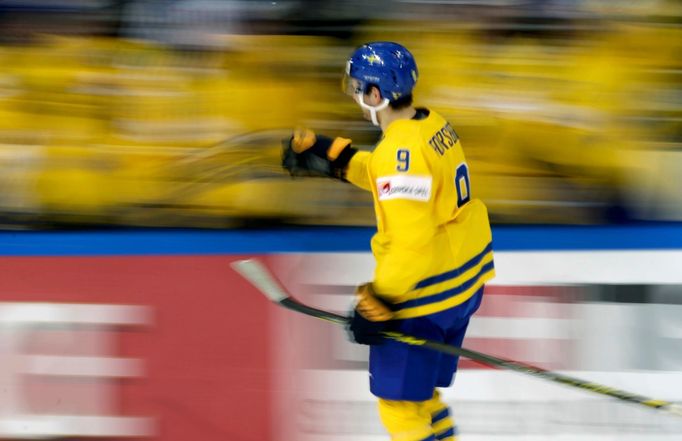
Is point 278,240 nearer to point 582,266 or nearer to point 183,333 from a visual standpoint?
point 183,333

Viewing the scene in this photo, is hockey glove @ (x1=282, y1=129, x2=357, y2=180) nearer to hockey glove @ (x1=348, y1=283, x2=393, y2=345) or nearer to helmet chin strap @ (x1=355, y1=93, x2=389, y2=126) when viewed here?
helmet chin strap @ (x1=355, y1=93, x2=389, y2=126)

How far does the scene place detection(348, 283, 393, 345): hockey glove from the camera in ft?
10.0

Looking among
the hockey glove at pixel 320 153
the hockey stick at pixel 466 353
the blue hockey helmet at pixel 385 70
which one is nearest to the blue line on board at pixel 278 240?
the hockey stick at pixel 466 353

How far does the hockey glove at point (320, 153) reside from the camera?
3.42 meters

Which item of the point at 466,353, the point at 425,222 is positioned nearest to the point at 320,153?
the point at 425,222

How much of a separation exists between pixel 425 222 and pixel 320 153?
583mm

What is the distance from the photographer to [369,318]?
121 inches

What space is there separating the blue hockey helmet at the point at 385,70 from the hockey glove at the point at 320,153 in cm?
31

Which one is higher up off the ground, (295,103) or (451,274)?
(295,103)

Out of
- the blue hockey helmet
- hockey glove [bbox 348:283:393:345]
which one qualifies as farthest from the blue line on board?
the blue hockey helmet

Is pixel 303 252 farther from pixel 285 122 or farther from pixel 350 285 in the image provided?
pixel 285 122

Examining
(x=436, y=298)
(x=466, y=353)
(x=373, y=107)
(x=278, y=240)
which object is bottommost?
(x=466, y=353)

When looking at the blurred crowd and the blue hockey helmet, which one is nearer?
the blue hockey helmet

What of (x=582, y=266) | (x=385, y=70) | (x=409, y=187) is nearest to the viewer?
(x=409, y=187)
